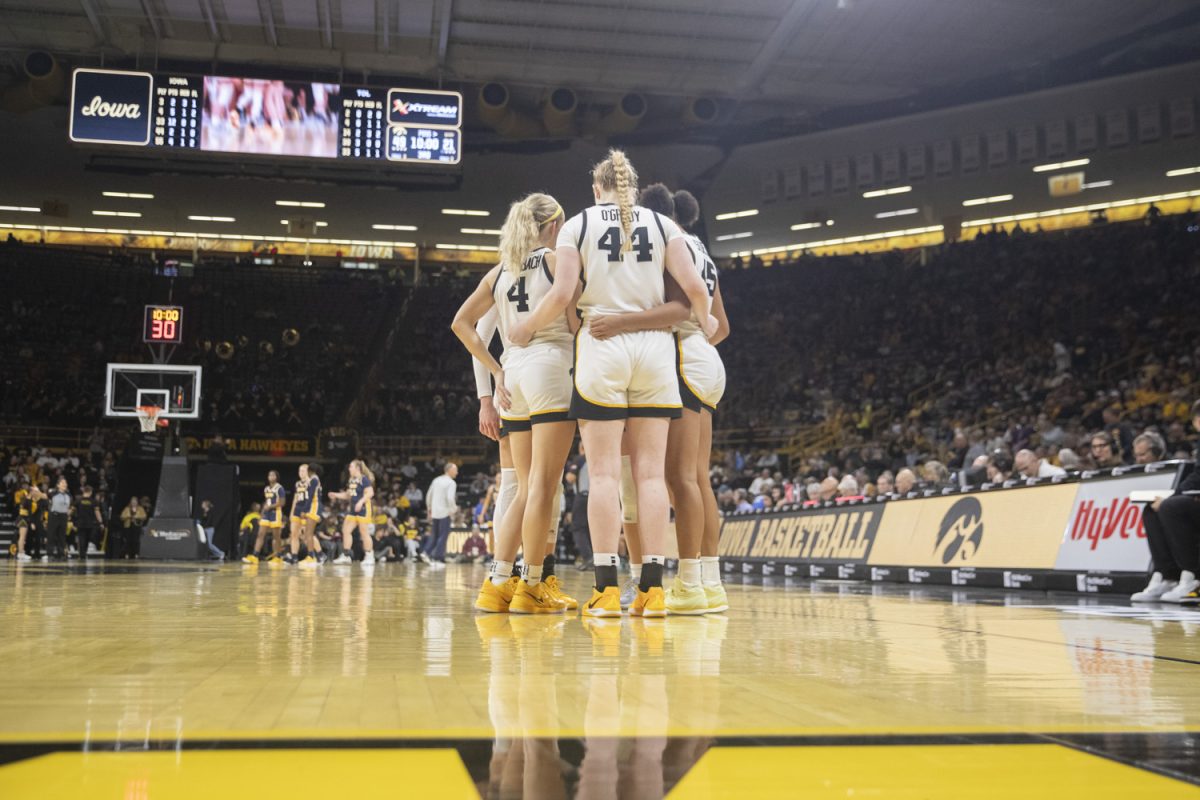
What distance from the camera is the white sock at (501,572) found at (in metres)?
5.03

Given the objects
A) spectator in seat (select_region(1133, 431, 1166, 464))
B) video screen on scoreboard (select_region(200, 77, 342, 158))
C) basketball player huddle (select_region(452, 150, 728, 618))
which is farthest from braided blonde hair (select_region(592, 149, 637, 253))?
video screen on scoreboard (select_region(200, 77, 342, 158))

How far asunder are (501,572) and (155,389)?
57.8 feet

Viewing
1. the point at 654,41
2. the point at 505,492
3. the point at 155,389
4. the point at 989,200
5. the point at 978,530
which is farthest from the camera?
the point at 989,200

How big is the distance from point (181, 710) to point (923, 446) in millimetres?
19160

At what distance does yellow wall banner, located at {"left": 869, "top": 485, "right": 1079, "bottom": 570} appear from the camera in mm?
8953

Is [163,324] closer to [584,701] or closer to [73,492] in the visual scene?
[73,492]

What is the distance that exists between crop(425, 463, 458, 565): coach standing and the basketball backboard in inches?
216

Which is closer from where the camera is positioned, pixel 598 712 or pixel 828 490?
pixel 598 712

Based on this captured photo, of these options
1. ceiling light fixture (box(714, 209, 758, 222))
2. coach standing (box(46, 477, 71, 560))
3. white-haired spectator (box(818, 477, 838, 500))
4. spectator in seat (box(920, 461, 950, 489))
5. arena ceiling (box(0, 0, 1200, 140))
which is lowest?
coach standing (box(46, 477, 71, 560))

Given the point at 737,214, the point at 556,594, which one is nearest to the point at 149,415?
the point at 737,214

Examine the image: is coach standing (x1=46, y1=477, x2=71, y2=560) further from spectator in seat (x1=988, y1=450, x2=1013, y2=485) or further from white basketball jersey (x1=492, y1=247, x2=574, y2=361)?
white basketball jersey (x1=492, y1=247, x2=574, y2=361)

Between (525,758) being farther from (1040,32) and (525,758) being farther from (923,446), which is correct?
(1040,32)

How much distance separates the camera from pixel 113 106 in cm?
1563

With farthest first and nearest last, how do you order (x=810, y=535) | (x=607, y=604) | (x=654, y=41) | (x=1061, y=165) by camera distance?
(x=1061, y=165) → (x=654, y=41) → (x=810, y=535) → (x=607, y=604)
